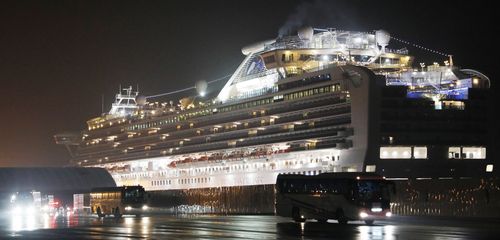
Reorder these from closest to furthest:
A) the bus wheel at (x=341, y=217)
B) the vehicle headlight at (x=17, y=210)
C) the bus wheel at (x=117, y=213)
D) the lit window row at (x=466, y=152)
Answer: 1. the bus wheel at (x=341, y=217)
2. the bus wheel at (x=117, y=213)
3. the vehicle headlight at (x=17, y=210)
4. the lit window row at (x=466, y=152)

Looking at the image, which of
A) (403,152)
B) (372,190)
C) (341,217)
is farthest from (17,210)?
(372,190)

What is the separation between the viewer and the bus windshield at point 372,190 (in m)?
38.9

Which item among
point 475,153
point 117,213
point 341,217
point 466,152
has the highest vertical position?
point 466,152

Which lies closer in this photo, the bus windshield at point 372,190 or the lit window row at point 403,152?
the bus windshield at point 372,190

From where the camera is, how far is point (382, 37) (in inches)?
3501

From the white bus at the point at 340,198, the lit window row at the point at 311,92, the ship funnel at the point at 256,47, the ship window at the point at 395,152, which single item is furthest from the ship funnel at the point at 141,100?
the white bus at the point at 340,198

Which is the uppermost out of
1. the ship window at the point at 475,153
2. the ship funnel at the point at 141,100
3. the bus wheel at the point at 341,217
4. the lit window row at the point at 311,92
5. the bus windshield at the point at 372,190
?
the ship funnel at the point at 141,100

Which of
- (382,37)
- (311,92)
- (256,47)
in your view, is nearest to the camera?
(311,92)

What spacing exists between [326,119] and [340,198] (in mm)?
44169

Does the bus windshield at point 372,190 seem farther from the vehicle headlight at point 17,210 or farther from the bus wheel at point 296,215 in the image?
the vehicle headlight at point 17,210

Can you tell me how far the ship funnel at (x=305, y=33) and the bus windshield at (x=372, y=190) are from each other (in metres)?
51.1

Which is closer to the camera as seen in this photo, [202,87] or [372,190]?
[372,190]

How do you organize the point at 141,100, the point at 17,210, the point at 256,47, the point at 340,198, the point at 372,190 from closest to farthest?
the point at 372,190 < the point at 340,198 < the point at 17,210 < the point at 256,47 < the point at 141,100

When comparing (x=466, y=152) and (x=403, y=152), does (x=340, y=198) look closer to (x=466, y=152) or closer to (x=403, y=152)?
(x=403, y=152)
